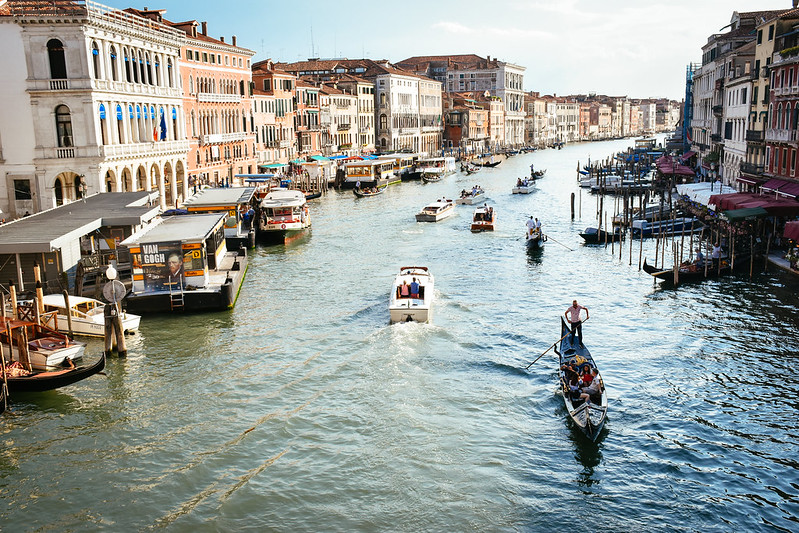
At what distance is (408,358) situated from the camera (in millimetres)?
15297

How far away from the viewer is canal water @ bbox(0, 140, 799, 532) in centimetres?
1002

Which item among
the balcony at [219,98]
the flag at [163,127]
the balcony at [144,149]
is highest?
the balcony at [219,98]

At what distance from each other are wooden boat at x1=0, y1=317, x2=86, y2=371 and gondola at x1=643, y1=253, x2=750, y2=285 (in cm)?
1565

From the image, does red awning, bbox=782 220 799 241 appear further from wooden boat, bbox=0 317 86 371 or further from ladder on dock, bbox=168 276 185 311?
wooden boat, bbox=0 317 86 371

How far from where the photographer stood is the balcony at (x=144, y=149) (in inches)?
1161

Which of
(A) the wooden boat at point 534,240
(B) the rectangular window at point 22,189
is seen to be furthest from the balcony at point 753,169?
(B) the rectangular window at point 22,189

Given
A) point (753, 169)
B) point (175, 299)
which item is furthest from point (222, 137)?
point (753, 169)

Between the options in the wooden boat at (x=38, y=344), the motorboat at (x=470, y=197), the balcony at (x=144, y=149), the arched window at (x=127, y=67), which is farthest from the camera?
the motorboat at (x=470, y=197)

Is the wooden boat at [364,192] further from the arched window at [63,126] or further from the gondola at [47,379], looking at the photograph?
the gondola at [47,379]

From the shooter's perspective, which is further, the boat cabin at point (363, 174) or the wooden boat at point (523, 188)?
the boat cabin at point (363, 174)

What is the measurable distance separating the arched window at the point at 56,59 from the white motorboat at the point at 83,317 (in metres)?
14.0

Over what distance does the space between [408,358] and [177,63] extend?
93.6 ft

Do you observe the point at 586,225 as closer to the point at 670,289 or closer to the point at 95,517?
the point at 670,289

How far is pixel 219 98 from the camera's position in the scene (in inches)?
1786
